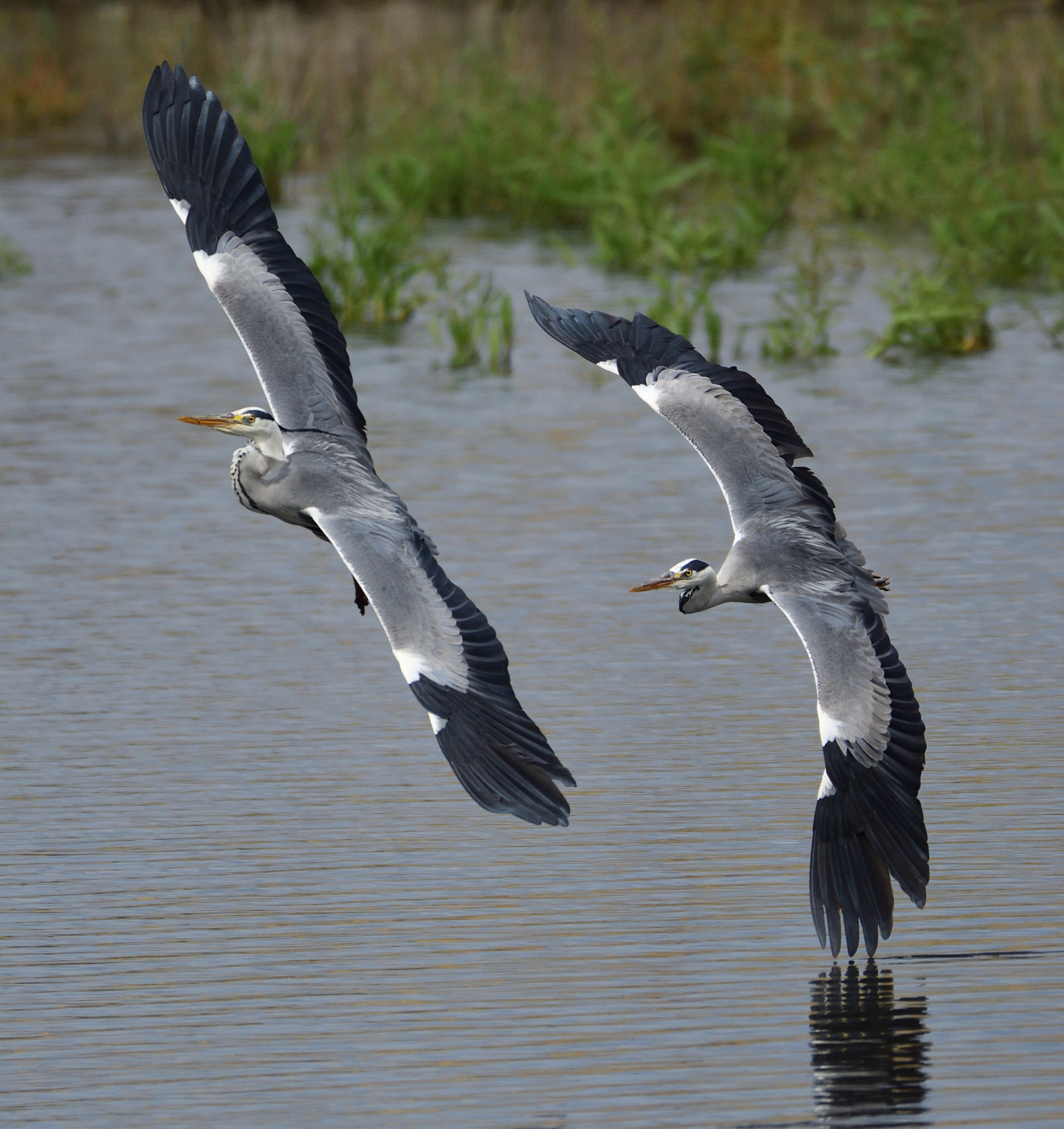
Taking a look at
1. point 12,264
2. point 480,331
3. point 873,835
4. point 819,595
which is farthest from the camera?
point 12,264

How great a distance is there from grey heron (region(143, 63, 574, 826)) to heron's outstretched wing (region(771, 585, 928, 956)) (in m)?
0.67

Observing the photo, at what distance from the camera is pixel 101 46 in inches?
1414

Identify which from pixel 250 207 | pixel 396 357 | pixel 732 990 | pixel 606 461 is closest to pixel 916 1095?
pixel 732 990

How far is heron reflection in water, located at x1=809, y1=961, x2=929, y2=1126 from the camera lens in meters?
5.16

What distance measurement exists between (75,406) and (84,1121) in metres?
9.60

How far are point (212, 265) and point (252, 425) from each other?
23.0 inches

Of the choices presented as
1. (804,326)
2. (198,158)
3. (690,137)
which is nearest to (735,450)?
(198,158)

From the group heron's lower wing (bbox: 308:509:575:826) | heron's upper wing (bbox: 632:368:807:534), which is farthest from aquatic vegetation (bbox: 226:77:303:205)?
heron's lower wing (bbox: 308:509:575:826)

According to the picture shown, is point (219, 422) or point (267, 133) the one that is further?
point (267, 133)

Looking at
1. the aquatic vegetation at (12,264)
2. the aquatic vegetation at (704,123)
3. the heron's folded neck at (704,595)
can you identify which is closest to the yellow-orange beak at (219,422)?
the heron's folded neck at (704,595)

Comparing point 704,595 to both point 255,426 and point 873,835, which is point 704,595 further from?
point 255,426

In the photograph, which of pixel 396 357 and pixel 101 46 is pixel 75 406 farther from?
pixel 101 46

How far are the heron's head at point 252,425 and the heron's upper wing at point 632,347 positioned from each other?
0.87 metres

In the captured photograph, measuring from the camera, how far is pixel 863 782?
6320 mm
